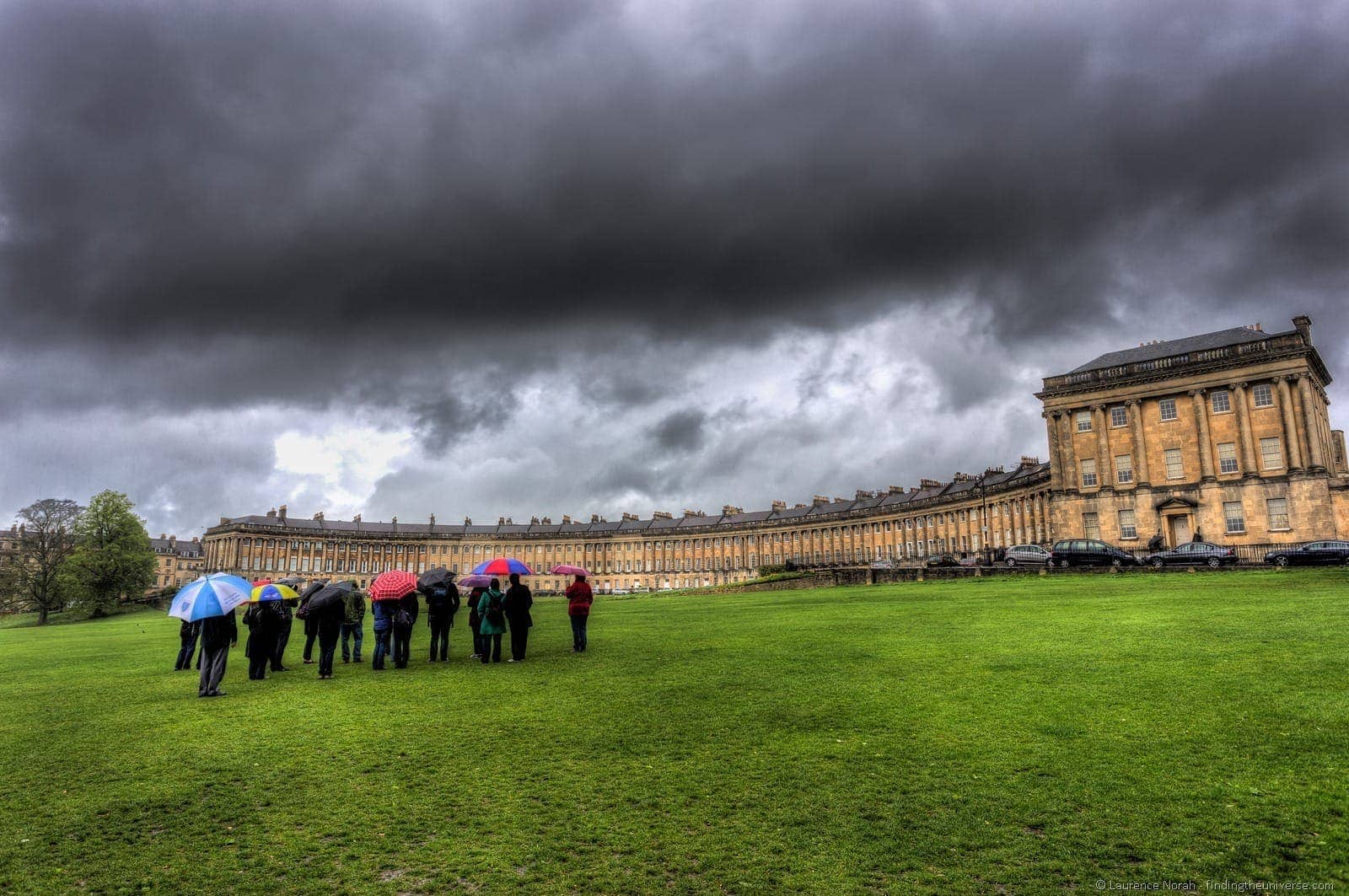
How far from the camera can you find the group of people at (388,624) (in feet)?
54.6

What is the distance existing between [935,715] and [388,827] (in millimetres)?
7149

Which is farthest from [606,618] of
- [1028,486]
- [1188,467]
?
[1028,486]

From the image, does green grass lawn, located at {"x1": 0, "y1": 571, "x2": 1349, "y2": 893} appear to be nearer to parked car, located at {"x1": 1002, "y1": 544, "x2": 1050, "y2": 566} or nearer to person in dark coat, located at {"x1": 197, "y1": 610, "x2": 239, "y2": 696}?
person in dark coat, located at {"x1": 197, "y1": 610, "x2": 239, "y2": 696}

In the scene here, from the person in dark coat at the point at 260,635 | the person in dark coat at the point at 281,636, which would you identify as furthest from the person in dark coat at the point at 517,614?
the person in dark coat at the point at 281,636

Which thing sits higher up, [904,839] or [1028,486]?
[1028,486]

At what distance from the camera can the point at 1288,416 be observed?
1903 inches

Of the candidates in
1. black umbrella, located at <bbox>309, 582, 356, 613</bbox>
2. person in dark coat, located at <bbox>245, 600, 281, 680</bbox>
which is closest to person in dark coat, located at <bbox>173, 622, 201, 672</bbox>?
person in dark coat, located at <bbox>245, 600, 281, 680</bbox>

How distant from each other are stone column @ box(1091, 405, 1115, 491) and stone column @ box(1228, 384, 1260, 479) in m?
7.45

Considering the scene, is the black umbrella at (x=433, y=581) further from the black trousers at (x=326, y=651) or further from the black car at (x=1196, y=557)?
the black car at (x=1196, y=557)

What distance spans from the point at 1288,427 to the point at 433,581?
174 ft

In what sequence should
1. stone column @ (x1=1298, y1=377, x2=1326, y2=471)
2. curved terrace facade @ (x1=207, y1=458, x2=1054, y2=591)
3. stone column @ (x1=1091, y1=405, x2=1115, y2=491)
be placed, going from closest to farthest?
stone column @ (x1=1298, y1=377, x2=1326, y2=471)
stone column @ (x1=1091, y1=405, x2=1115, y2=491)
curved terrace facade @ (x1=207, y1=458, x2=1054, y2=591)

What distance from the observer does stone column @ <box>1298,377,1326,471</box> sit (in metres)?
47.3

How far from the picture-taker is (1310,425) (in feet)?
156

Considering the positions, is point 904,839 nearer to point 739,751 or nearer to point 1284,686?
point 739,751
